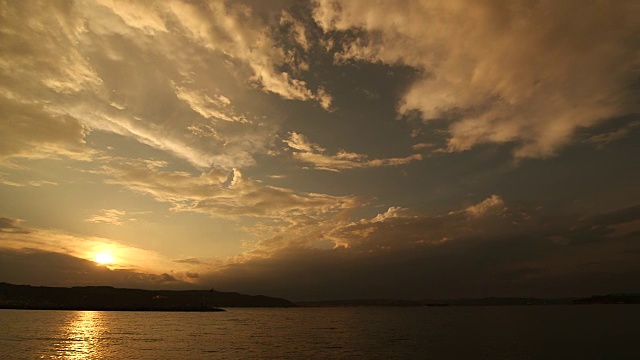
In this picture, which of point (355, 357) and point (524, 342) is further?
point (524, 342)

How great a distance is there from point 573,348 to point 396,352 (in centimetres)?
3555

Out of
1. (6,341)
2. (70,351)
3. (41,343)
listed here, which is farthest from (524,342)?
(6,341)

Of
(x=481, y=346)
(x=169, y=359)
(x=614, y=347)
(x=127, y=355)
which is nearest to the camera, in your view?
(x=169, y=359)

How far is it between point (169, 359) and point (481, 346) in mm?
60128

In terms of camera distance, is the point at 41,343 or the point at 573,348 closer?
the point at 573,348

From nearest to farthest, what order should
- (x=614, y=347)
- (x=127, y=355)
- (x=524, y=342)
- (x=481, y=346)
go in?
(x=127, y=355) → (x=614, y=347) → (x=481, y=346) → (x=524, y=342)

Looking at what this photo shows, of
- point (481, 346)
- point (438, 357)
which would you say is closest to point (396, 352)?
point (438, 357)

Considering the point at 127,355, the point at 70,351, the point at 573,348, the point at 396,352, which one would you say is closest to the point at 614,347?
the point at 573,348

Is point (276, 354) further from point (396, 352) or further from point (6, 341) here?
point (6, 341)

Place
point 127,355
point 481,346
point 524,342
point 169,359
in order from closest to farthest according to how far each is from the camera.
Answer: point 169,359 < point 127,355 < point 481,346 < point 524,342

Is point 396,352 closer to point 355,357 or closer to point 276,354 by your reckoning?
point 355,357

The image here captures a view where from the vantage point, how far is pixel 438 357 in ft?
205

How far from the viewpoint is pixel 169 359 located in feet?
197

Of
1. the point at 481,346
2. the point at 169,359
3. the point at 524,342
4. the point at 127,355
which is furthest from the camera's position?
the point at 524,342
